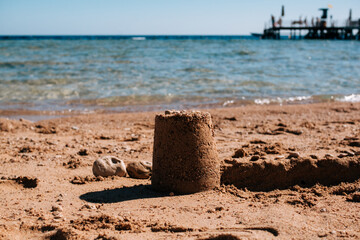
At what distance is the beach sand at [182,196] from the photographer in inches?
102

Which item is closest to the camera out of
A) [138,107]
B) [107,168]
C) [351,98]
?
[107,168]

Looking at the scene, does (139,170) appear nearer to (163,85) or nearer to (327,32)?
(163,85)

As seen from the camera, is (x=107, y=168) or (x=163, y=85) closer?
(x=107, y=168)

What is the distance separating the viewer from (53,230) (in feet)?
8.43

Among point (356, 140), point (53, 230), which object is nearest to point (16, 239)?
point (53, 230)

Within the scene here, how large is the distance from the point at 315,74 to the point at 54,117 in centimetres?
920

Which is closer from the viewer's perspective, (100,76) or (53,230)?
A: (53,230)

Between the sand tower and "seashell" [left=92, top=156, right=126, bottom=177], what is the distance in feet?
2.04

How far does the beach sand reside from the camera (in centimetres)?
258

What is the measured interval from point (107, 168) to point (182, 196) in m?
0.93

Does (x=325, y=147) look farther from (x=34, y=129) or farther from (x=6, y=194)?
(x=34, y=129)

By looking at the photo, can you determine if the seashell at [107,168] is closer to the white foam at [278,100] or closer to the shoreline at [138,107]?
the shoreline at [138,107]

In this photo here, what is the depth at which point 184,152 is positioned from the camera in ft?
10.4

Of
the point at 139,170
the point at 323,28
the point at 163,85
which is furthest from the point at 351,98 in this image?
the point at 323,28
